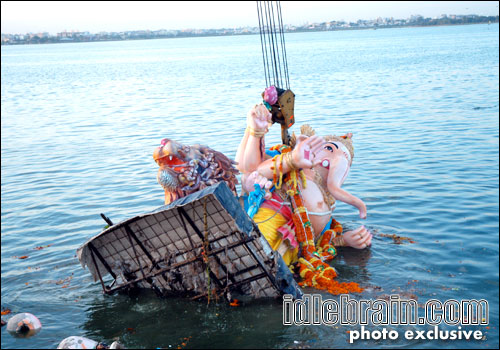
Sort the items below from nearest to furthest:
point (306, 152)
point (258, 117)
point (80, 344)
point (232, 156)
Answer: point (80, 344), point (306, 152), point (258, 117), point (232, 156)

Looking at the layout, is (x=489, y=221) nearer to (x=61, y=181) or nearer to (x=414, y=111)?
(x=61, y=181)

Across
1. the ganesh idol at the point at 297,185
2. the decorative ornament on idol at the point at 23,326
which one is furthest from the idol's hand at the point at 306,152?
the decorative ornament on idol at the point at 23,326

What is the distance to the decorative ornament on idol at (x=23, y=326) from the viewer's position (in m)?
6.41

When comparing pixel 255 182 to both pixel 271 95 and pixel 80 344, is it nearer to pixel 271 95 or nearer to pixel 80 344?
pixel 271 95

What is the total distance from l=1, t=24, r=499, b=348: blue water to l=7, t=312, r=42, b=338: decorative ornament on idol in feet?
0.41

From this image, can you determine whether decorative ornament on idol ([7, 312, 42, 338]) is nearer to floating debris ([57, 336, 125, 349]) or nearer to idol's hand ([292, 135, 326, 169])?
floating debris ([57, 336, 125, 349])

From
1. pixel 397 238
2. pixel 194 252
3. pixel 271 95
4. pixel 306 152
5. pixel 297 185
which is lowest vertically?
pixel 397 238

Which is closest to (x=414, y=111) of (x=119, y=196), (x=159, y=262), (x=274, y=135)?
(x=274, y=135)

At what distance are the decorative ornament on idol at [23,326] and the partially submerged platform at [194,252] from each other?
0.90 meters

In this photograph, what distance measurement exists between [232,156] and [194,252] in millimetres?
8499

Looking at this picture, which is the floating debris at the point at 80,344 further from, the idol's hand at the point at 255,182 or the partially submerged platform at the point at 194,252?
the idol's hand at the point at 255,182

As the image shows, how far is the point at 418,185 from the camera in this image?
11.2 meters

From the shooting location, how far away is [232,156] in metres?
14.6

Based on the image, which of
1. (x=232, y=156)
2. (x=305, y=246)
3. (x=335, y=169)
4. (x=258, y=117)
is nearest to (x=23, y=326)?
(x=305, y=246)
